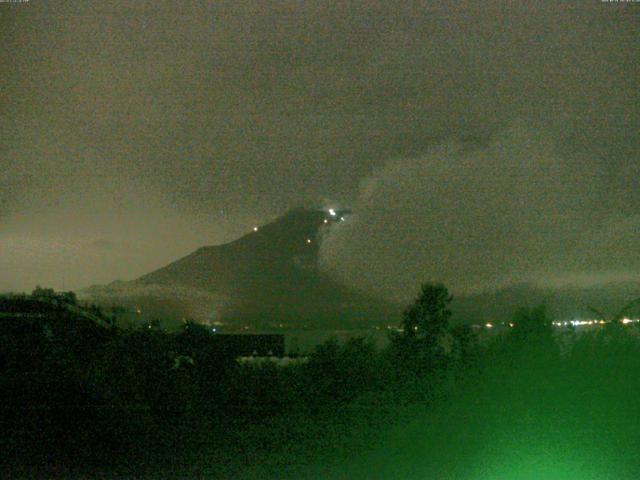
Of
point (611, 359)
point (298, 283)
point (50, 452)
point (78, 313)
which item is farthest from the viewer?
point (298, 283)

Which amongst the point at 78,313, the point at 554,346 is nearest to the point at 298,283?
the point at 78,313

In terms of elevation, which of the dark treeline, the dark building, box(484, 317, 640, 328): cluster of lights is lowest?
the dark treeline

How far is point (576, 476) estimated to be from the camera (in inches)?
308

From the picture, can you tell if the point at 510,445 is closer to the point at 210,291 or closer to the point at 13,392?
the point at 13,392

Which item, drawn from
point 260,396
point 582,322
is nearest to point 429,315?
point 582,322

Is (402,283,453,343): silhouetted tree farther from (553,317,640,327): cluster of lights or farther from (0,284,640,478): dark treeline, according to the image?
(553,317,640,327): cluster of lights

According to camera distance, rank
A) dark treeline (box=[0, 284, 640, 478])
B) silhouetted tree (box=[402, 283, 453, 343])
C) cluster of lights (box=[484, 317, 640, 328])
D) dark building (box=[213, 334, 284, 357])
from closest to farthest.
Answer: dark treeline (box=[0, 284, 640, 478]) < dark building (box=[213, 334, 284, 357]) < cluster of lights (box=[484, 317, 640, 328]) < silhouetted tree (box=[402, 283, 453, 343])

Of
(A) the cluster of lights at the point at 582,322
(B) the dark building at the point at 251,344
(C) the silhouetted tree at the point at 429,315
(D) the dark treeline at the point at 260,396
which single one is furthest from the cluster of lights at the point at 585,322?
(B) the dark building at the point at 251,344

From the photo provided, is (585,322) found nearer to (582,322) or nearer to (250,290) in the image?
(582,322)

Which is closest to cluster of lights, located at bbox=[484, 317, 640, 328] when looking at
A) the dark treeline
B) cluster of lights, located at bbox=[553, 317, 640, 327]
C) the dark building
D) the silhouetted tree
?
cluster of lights, located at bbox=[553, 317, 640, 327]

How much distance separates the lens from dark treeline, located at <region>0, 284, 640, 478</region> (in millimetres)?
8273

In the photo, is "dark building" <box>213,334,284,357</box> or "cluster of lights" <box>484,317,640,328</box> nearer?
"dark building" <box>213,334,284,357</box>

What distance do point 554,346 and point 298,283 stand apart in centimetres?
916

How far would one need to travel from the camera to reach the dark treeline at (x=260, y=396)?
827 cm
